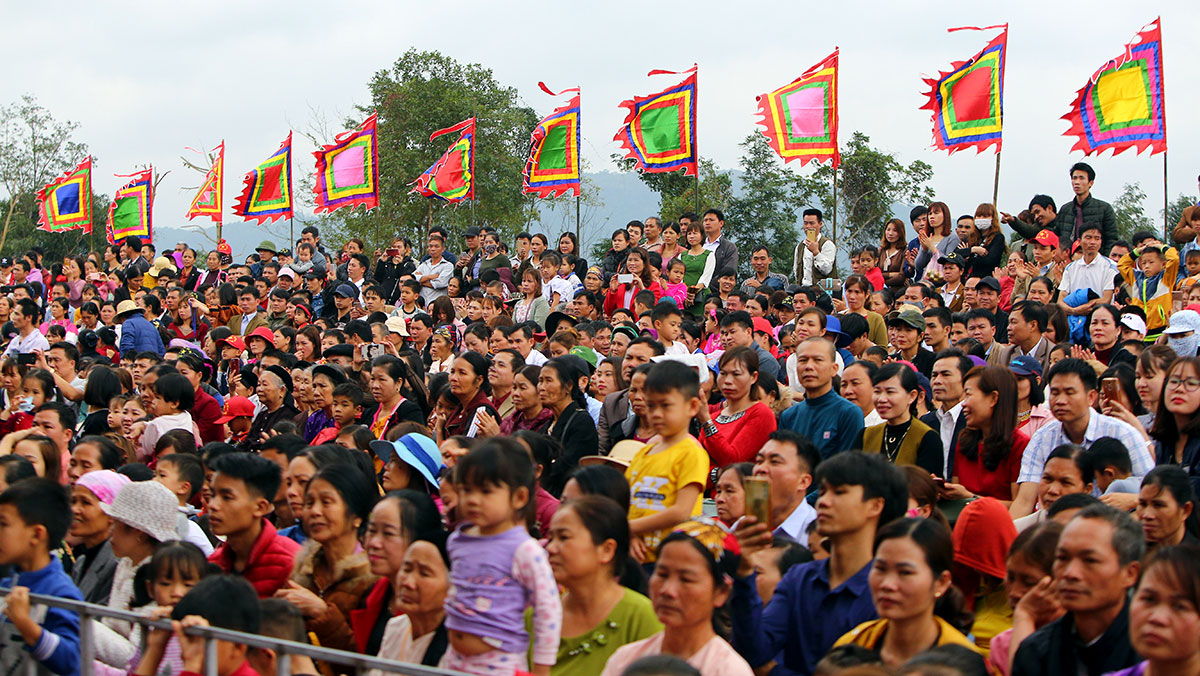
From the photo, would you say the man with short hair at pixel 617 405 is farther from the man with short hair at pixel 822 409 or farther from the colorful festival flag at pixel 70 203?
the colorful festival flag at pixel 70 203

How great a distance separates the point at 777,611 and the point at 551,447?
2.36 meters

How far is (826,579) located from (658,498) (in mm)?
1132

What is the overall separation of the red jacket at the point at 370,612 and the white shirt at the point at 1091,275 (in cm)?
801

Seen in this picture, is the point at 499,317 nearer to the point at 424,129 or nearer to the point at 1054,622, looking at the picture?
the point at 1054,622

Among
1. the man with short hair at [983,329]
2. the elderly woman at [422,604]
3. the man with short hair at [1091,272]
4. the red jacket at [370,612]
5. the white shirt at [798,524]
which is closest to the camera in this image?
the elderly woman at [422,604]

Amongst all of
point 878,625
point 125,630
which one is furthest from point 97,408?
point 878,625

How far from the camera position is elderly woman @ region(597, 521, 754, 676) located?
342cm

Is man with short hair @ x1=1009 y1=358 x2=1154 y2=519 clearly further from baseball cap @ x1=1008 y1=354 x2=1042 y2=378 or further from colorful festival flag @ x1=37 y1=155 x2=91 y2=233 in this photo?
colorful festival flag @ x1=37 y1=155 x2=91 y2=233

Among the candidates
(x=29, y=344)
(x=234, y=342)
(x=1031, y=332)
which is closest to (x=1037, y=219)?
(x=1031, y=332)

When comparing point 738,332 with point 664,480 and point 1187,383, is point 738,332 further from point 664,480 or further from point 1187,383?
point 664,480

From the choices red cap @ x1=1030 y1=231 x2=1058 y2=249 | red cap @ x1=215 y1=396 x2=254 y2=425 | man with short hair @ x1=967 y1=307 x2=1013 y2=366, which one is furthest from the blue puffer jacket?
red cap @ x1=1030 y1=231 x2=1058 y2=249

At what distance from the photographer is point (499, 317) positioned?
36.8 feet

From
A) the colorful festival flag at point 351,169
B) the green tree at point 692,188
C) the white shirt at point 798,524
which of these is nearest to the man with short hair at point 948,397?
the white shirt at point 798,524

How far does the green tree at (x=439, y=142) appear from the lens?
23.8m
